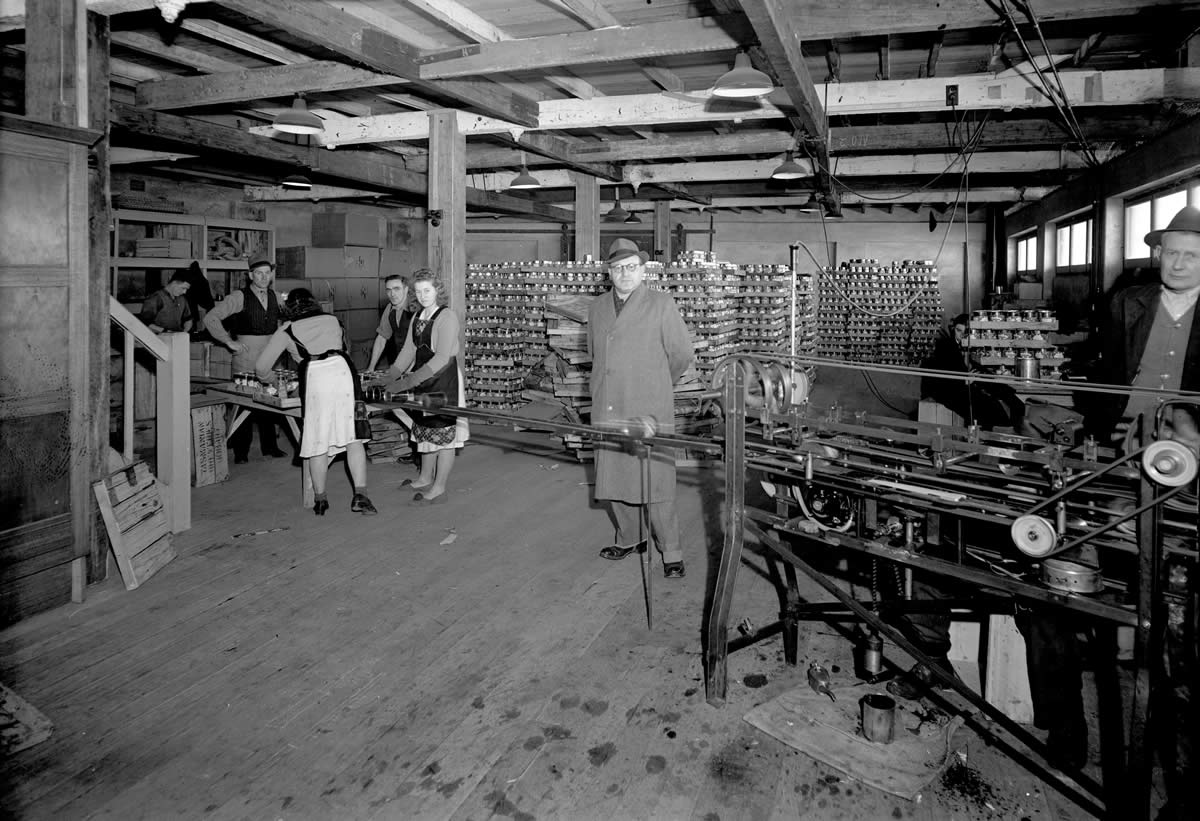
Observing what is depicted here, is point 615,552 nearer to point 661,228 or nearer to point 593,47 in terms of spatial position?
point 593,47

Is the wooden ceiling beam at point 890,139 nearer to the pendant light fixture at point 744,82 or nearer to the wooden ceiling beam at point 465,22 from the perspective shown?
the wooden ceiling beam at point 465,22

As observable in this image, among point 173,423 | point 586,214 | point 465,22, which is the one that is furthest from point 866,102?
point 173,423

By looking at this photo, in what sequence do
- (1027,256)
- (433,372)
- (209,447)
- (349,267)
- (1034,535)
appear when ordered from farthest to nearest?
1. (349,267)
2. (1027,256)
3. (209,447)
4. (433,372)
5. (1034,535)

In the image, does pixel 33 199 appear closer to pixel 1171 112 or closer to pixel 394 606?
pixel 394 606

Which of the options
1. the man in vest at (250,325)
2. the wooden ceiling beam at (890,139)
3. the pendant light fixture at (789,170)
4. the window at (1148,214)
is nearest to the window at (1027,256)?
the window at (1148,214)

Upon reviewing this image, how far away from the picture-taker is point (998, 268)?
16219mm

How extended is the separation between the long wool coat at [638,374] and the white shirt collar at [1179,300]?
2.42 metres

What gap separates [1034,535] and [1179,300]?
6.83 feet

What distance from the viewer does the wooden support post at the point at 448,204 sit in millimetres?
7828

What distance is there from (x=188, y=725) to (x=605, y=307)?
3.15m

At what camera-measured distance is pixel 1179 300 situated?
146 inches

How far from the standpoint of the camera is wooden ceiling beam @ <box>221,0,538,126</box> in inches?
198

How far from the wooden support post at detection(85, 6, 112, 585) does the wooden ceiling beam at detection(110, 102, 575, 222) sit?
289 cm

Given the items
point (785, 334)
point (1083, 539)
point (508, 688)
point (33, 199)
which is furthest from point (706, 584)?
point (785, 334)
